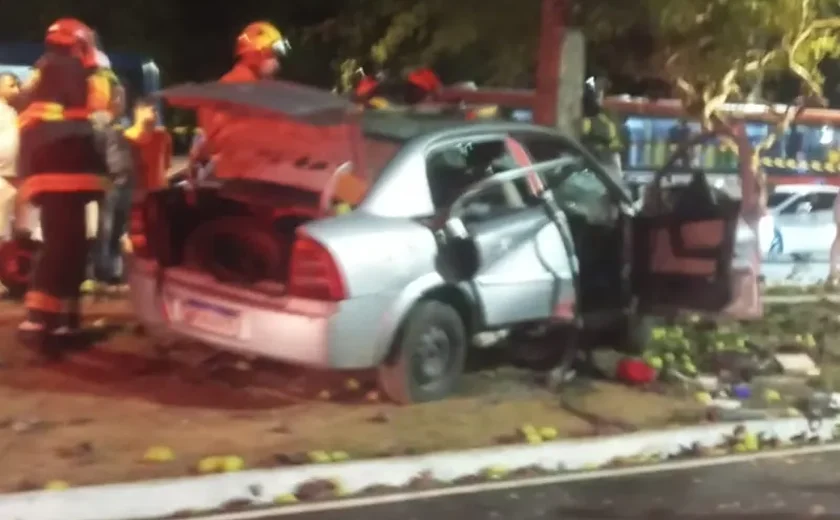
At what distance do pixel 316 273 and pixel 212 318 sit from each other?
798 millimetres

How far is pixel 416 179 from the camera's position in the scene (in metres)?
8.41

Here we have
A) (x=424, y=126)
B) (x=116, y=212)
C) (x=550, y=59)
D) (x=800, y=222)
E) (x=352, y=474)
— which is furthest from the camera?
(x=800, y=222)

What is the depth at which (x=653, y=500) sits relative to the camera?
23.1 ft

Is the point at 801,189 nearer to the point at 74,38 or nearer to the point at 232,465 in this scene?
the point at 74,38

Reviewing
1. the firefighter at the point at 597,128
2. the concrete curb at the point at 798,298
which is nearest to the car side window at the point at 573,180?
the firefighter at the point at 597,128

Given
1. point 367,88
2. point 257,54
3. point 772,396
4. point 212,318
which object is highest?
point 257,54

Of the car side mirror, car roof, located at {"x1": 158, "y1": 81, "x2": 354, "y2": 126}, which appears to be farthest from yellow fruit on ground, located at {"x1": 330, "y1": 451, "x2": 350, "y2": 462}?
car roof, located at {"x1": 158, "y1": 81, "x2": 354, "y2": 126}

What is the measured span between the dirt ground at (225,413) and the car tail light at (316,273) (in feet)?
2.63

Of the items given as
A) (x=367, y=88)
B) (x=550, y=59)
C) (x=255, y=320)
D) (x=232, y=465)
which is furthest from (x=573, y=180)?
(x=232, y=465)

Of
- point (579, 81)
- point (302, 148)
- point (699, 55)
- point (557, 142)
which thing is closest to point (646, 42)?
point (699, 55)

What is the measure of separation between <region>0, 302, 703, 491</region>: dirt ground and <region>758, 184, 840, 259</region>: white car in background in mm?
11588

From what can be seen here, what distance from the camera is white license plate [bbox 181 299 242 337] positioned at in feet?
26.4

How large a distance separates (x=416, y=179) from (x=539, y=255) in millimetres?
1061

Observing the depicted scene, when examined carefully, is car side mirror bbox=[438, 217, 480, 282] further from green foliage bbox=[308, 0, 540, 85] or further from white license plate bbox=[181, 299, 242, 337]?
green foliage bbox=[308, 0, 540, 85]
